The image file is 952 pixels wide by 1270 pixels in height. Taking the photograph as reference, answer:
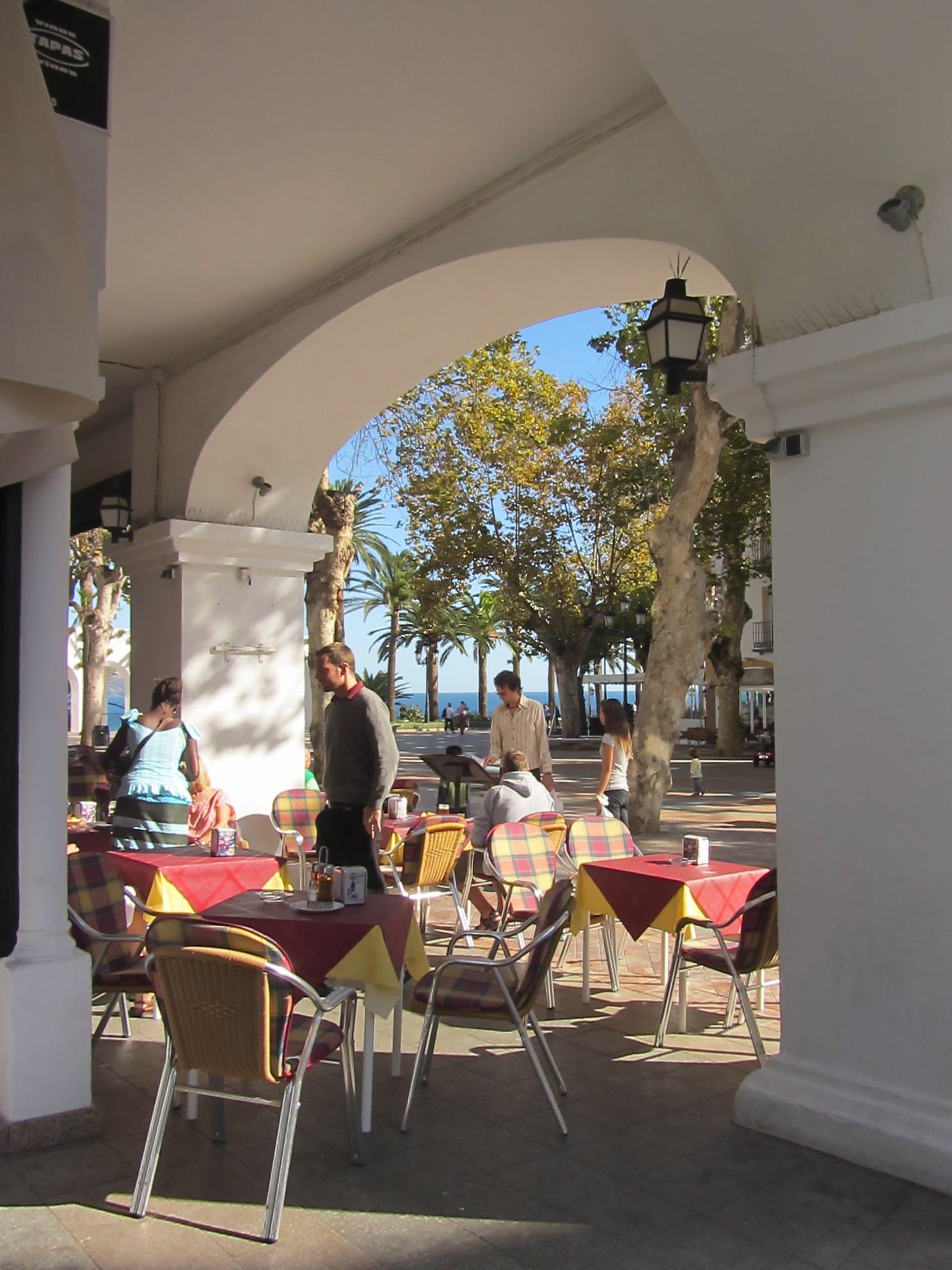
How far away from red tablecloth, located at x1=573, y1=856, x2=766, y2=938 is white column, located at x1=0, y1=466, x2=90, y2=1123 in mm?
2468

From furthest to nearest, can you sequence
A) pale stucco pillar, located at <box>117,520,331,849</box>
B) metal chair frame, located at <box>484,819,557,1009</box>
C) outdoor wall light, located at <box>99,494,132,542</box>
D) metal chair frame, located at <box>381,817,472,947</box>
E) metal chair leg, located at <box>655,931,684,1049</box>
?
outdoor wall light, located at <box>99,494,132,542</box>
pale stucco pillar, located at <box>117,520,331,849</box>
metal chair frame, located at <box>381,817,472,947</box>
metal chair frame, located at <box>484,819,557,1009</box>
metal chair leg, located at <box>655,931,684,1049</box>

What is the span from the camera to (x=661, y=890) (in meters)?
5.07

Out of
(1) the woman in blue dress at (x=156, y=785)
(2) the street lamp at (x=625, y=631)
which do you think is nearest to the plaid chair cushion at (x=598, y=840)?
(1) the woman in blue dress at (x=156, y=785)

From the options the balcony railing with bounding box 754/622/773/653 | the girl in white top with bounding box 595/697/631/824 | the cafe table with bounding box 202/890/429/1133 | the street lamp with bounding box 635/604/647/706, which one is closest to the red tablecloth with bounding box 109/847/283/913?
the cafe table with bounding box 202/890/429/1133

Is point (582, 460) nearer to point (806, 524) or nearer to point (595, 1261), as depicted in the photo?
point (806, 524)

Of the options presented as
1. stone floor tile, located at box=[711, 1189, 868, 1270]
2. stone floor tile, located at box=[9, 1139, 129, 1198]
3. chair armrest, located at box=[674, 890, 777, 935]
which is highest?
chair armrest, located at box=[674, 890, 777, 935]

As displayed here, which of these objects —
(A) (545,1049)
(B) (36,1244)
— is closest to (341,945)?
(A) (545,1049)

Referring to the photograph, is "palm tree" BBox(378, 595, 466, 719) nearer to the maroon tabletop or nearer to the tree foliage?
the tree foliage

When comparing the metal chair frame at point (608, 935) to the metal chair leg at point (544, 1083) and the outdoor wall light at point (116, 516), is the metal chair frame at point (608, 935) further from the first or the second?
the outdoor wall light at point (116, 516)

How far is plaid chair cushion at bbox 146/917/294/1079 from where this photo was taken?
328 centimetres

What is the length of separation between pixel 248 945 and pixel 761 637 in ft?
160

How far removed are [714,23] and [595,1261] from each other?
13.2ft

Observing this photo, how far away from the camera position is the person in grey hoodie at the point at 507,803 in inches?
268

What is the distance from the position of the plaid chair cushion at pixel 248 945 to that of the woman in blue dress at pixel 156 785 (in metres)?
2.56
